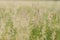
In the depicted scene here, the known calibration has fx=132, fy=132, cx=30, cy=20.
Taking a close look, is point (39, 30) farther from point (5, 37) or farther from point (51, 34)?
point (5, 37)

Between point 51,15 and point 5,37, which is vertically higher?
point 51,15

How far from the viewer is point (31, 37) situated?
1175mm

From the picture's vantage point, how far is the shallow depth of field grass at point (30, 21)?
117 cm

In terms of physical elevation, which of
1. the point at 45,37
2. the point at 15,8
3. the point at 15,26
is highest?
the point at 15,8

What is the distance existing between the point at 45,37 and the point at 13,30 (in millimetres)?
293

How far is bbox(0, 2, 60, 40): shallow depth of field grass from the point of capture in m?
1.17

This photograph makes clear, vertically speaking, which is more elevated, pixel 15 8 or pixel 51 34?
pixel 15 8

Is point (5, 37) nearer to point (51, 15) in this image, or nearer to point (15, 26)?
point (15, 26)

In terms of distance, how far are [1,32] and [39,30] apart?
13.5 inches

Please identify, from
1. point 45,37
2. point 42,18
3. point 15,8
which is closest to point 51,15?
point 42,18

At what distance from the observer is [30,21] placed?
119cm

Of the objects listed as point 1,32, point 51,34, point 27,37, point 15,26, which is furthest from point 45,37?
point 1,32

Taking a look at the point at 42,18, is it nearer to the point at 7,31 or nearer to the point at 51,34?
the point at 51,34

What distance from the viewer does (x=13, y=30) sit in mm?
1193
